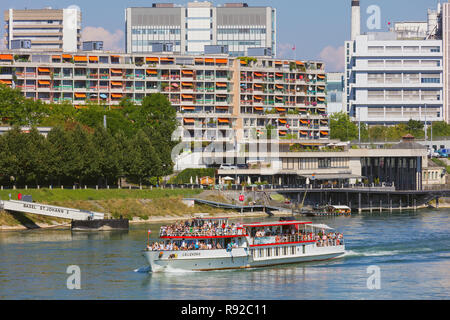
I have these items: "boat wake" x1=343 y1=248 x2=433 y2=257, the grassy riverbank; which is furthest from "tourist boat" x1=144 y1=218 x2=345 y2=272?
the grassy riverbank

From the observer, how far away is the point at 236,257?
95062mm

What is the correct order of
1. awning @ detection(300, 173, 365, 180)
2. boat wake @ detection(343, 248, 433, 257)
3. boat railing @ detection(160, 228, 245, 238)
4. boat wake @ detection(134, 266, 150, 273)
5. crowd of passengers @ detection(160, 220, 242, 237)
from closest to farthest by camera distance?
boat wake @ detection(134, 266, 150, 273) → boat railing @ detection(160, 228, 245, 238) → crowd of passengers @ detection(160, 220, 242, 237) → boat wake @ detection(343, 248, 433, 257) → awning @ detection(300, 173, 365, 180)

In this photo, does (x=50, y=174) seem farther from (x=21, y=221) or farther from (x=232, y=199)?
(x=232, y=199)

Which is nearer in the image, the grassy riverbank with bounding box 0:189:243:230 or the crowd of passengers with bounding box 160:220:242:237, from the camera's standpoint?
the crowd of passengers with bounding box 160:220:242:237

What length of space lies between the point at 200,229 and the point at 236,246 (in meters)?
4.06

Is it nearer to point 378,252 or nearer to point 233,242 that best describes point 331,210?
point 378,252

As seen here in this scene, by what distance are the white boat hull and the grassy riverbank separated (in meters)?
42.5

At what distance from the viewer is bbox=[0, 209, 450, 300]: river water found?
3140 inches

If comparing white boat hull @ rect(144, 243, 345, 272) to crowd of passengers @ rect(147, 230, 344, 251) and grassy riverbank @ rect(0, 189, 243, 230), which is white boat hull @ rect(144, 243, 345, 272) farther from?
grassy riverbank @ rect(0, 189, 243, 230)

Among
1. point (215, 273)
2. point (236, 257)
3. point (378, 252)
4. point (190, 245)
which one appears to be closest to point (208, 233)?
point (190, 245)

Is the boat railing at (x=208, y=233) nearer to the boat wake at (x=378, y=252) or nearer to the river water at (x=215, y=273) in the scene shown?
the river water at (x=215, y=273)
